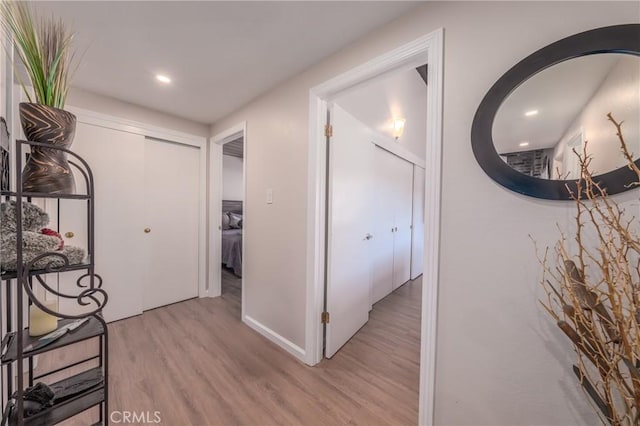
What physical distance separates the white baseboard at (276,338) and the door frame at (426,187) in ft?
Answer: 0.34

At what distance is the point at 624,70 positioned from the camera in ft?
2.65

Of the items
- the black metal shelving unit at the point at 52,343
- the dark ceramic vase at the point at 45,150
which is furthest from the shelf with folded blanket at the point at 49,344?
the dark ceramic vase at the point at 45,150

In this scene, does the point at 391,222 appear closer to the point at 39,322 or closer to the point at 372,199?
the point at 372,199

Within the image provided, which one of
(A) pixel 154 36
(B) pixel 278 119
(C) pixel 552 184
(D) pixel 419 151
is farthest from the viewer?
(D) pixel 419 151

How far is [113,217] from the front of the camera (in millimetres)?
2373

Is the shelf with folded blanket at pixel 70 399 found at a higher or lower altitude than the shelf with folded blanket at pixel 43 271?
lower

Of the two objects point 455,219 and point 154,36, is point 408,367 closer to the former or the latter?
point 455,219

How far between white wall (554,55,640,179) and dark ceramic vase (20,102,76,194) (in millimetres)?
1908

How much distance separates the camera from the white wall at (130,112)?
7.06 ft

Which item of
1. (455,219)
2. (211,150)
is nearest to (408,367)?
(455,219)

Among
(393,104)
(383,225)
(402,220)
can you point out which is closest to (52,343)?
(383,225)

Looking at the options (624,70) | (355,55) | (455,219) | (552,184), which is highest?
(355,55)

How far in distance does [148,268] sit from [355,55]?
2.92 m

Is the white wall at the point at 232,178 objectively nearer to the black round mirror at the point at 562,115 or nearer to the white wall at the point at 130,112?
the white wall at the point at 130,112
